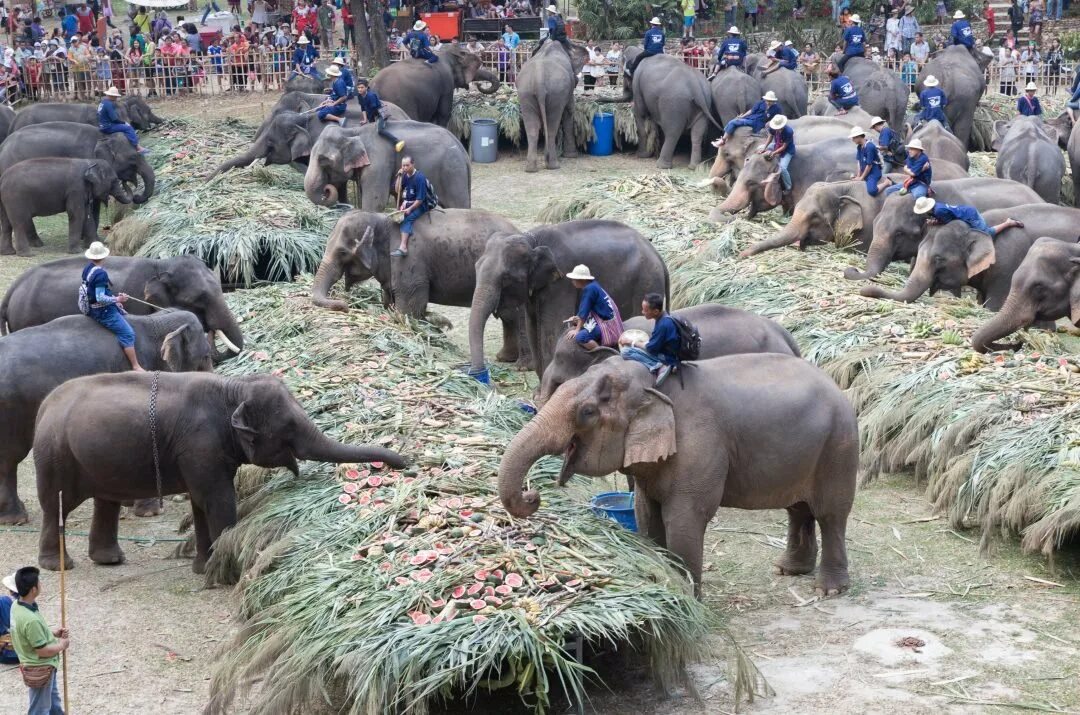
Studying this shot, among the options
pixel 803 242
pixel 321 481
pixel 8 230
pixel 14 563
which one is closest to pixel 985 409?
pixel 321 481

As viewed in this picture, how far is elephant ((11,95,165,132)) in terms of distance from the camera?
23.8 metres

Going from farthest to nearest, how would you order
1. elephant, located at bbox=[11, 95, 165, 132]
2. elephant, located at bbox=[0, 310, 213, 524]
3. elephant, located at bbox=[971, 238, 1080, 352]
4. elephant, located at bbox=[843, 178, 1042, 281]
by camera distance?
elephant, located at bbox=[11, 95, 165, 132] < elephant, located at bbox=[843, 178, 1042, 281] < elephant, located at bbox=[971, 238, 1080, 352] < elephant, located at bbox=[0, 310, 213, 524]

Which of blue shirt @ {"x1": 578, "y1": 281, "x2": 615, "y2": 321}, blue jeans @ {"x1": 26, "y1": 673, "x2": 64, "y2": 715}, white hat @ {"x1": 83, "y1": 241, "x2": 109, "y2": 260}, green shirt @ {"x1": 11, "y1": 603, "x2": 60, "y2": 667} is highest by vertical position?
white hat @ {"x1": 83, "y1": 241, "x2": 109, "y2": 260}

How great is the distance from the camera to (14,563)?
1043 centimetres

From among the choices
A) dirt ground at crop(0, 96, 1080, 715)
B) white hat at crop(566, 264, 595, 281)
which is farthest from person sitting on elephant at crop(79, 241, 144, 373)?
white hat at crop(566, 264, 595, 281)

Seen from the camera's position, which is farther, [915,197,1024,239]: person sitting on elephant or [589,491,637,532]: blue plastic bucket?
[915,197,1024,239]: person sitting on elephant

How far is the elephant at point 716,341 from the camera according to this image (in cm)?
1078

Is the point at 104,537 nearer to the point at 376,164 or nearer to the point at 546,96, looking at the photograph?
the point at 376,164

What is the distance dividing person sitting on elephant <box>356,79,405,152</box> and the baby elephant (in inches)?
134

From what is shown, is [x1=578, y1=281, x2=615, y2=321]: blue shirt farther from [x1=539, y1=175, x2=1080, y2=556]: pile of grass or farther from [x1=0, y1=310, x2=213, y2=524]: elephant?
[x1=0, y1=310, x2=213, y2=524]: elephant

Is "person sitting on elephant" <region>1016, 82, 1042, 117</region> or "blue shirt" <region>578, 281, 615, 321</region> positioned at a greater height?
"person sitting on elephant" <region>1016, 82, 1042, 117</region>

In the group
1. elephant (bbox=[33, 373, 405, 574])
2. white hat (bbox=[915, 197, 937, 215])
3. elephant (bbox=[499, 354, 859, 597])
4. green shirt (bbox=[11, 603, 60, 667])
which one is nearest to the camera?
green shirt (bbox=[11, 603, 60, 667])

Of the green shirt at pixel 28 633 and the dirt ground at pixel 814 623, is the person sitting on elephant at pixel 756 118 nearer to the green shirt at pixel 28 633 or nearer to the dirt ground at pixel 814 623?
the dirt ground at pixel 814 623

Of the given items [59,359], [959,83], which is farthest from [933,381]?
[959,83]
